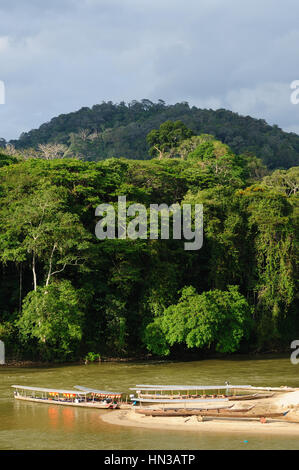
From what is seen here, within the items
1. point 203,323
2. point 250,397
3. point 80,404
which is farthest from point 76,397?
point 203,323

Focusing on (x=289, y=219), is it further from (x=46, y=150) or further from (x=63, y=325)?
(x=46, y=150)

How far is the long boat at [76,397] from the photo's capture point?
18.7 meters

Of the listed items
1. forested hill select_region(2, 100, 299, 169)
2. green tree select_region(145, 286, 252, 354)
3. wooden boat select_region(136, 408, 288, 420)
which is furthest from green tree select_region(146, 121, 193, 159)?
wooden boat select_region(136, 408, 288, 420)

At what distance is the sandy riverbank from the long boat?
0.98m

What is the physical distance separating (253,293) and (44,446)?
21945mm

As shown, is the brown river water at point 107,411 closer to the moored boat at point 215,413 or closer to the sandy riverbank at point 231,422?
the sandy riverbank at point 231,422

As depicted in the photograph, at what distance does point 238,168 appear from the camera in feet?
184

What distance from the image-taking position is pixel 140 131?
110750 mm

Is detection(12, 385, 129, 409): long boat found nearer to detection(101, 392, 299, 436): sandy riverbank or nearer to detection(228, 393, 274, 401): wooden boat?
detection(101, 392, 299, 436): sandy riverbank

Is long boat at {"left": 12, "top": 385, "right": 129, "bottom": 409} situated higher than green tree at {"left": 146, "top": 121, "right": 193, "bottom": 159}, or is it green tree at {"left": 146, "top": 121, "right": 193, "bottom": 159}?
green tree at {"left": 146, "top": 121, "right": 193, "bottom": 159}

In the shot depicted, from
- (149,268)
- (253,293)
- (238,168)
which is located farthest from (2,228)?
(238,168)

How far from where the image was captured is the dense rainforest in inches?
1113

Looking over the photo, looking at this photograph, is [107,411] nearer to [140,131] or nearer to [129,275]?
[129,275]

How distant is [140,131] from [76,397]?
94.9 meters
